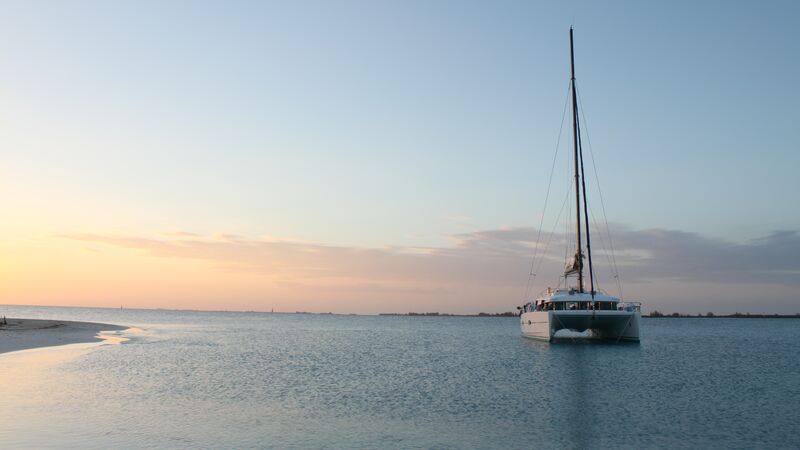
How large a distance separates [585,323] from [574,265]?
5443 millimetres

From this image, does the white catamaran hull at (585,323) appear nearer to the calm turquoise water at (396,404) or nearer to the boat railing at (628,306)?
the boat railing at (628,306)

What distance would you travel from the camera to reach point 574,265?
5650 centimetres

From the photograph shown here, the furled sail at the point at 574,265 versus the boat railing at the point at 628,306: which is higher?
the furled sail at the point at 574,265

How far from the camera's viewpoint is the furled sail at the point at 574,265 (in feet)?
184

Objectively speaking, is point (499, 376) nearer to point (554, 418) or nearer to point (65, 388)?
point (554, 418)

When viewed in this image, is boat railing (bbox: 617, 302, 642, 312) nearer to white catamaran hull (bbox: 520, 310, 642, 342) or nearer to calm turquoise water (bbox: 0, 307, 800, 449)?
white catamaran hull (bbox: 520, 310, 642, 342)

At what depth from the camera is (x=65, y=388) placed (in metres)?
26.5

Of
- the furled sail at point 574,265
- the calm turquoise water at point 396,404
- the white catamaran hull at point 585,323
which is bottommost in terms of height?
the calm turquoise water at point 396,404

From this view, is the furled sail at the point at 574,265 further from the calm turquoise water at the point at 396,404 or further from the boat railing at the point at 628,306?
the calm turquoise water at the point at 396,404

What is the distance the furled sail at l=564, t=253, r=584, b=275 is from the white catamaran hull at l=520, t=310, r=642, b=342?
14.9ft

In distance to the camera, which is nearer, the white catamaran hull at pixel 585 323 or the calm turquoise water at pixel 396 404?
the calm turquoise water at pixel 396 404

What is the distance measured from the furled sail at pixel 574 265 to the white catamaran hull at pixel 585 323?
14.9ft

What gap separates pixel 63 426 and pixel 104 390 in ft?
28.5

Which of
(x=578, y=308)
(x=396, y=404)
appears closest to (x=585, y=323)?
(x=578, y=308)
